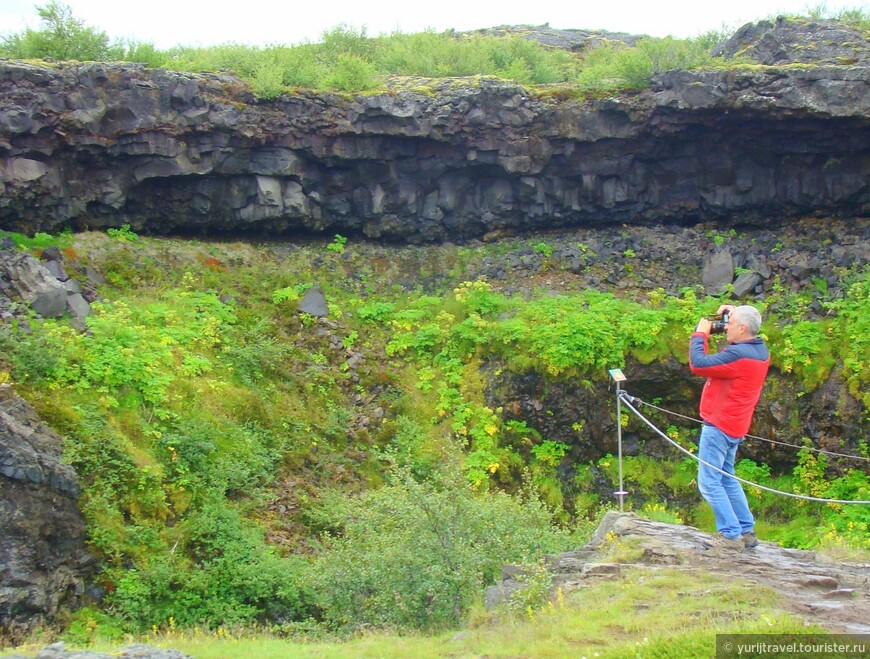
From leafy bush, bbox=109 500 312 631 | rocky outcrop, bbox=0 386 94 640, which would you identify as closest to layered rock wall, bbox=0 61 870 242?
rocky outcrop, bbox=0 386 94 640

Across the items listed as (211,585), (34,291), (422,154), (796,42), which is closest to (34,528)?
(211,585)

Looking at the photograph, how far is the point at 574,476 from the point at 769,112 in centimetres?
887

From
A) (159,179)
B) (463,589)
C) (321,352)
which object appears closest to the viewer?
(463,589)

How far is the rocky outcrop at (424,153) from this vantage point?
1817 cm

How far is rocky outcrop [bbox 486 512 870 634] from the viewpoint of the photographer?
23.3 ft

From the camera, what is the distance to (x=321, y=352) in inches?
703

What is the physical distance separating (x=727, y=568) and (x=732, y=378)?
173 centimetres

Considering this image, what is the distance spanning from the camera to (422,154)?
2061cm

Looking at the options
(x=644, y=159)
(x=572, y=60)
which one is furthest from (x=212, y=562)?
(x=572, y=60)

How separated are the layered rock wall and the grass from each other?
502 inches

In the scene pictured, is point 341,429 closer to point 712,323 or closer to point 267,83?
point 267,83

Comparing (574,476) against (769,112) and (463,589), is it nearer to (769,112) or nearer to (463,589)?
(463,589)

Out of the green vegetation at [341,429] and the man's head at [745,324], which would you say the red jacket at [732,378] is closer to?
the man's head at [745,324]

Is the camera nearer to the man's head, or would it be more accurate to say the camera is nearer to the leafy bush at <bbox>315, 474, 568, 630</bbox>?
the man's head
